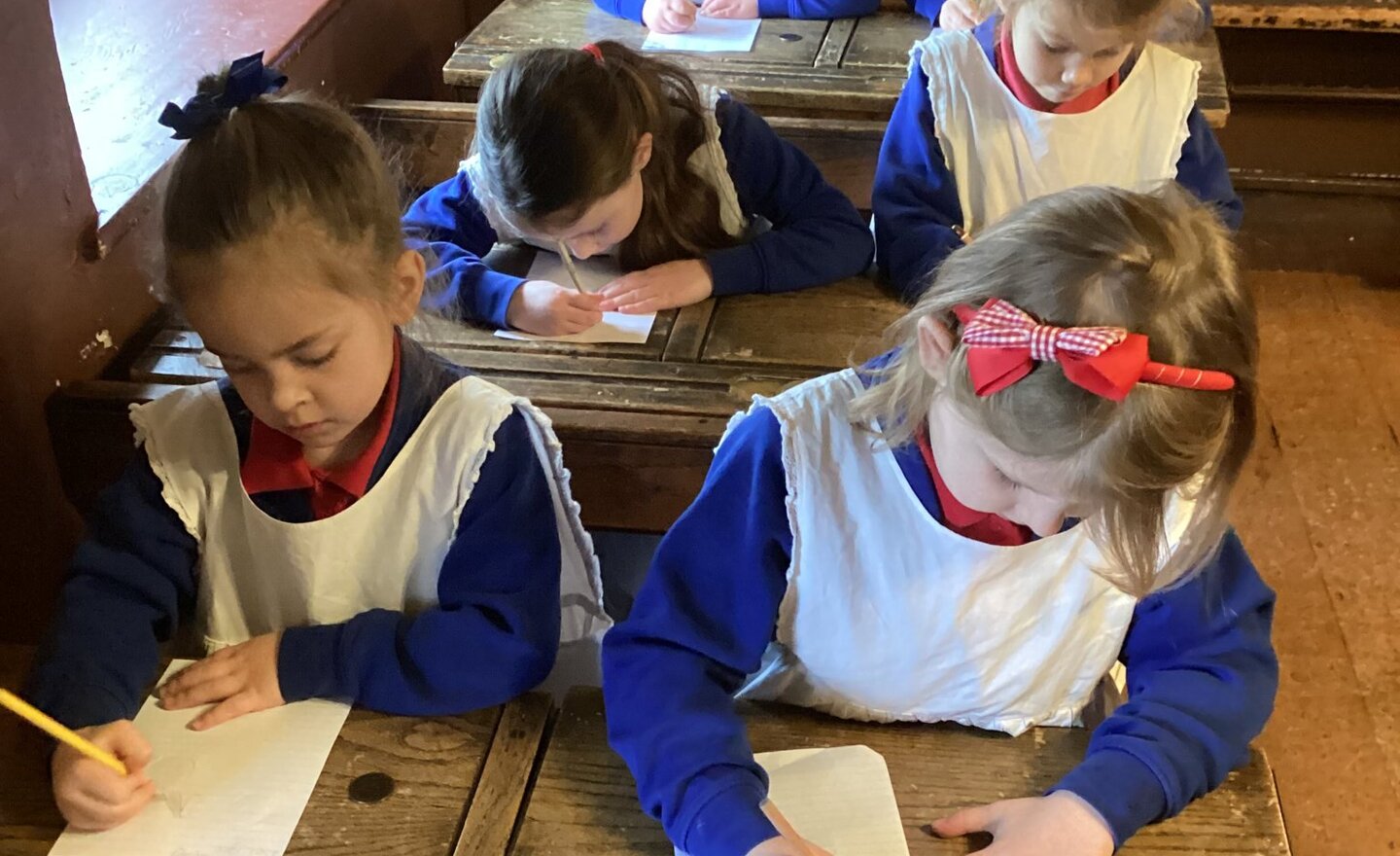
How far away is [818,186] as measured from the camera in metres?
1.60

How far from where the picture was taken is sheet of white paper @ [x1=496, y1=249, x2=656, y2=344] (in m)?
1.43

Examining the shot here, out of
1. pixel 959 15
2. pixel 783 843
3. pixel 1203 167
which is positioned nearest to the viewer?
pixel 783 843

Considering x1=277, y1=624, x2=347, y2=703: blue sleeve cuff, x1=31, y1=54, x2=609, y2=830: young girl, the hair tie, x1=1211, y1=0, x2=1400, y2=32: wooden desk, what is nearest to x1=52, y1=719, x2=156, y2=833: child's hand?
x1=31, y1=54, x2=609, y2=830: young girl

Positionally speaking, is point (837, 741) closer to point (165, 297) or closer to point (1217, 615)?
point (1217, 615)

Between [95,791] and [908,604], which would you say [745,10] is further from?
[95,791]

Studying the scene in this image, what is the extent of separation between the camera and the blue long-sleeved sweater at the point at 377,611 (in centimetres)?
91

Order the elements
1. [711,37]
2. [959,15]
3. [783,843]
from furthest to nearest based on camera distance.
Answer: [711,37]
[959,15]
[783,843]

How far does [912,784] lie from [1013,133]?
1061 mm

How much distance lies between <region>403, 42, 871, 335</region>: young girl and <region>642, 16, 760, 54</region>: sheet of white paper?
0.52 m

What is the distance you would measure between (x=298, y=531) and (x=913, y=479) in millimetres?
490

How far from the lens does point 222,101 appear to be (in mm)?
908

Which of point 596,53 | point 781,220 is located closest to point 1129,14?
point 781,220

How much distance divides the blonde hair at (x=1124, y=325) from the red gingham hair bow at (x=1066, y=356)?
0.01 m

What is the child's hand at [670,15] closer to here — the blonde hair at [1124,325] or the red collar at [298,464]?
the red collar at [298,464]
